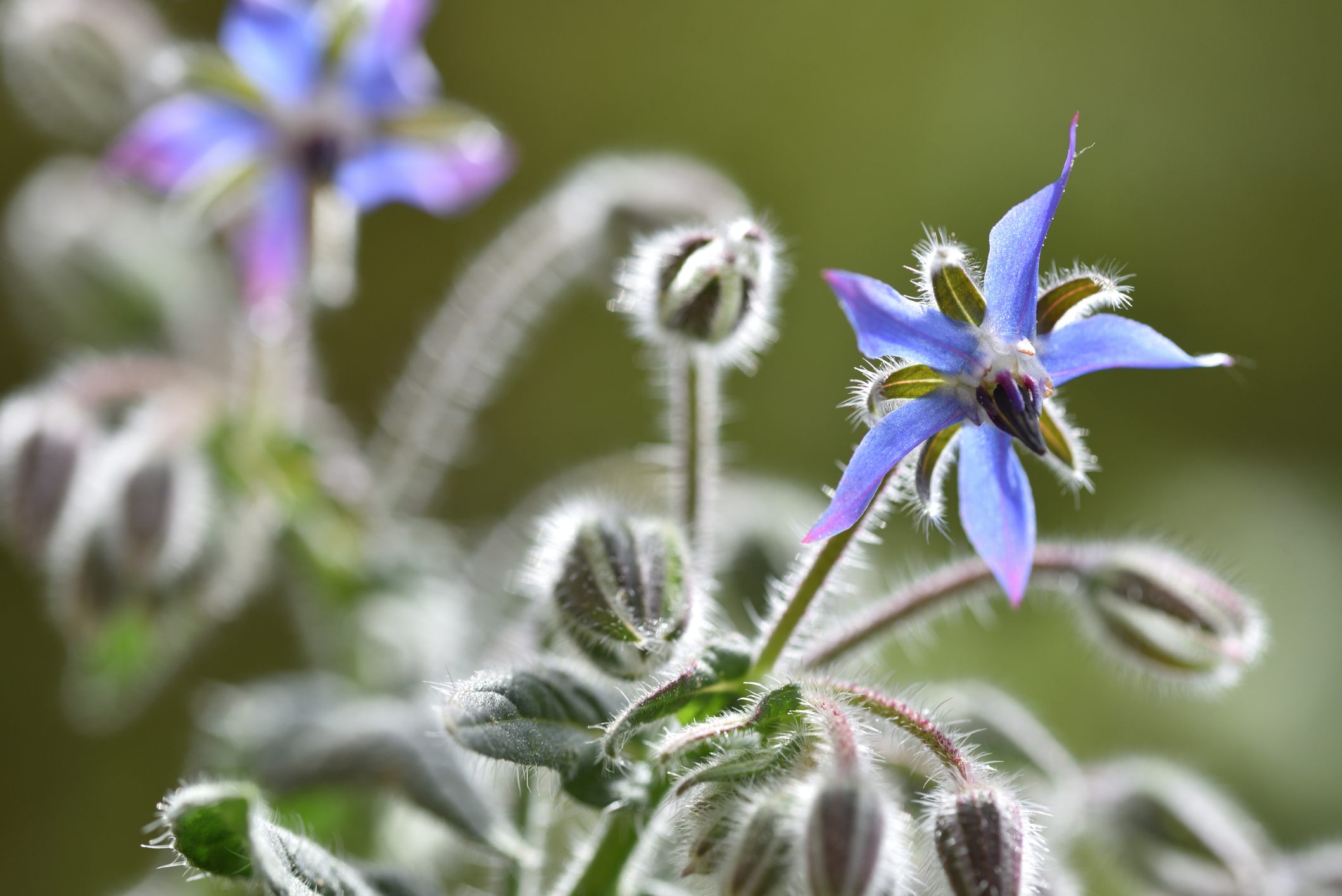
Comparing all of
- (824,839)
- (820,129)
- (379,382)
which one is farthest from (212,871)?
(820,129)

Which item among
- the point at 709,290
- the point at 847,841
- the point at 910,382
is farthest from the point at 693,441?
the point at 847,841

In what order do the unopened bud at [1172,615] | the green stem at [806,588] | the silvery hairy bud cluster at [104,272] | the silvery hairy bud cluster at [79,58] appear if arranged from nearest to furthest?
1. the green stem at [806,588]
2. the unopened bud at [1172,615]
3. the silvery hairy bud cluster at [79,58]
4. the silvery hairy bud cluster at [104,272]

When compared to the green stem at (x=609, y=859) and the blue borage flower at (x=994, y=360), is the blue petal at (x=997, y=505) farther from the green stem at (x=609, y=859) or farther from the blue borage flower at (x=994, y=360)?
the green stem at (x=609, y=859)

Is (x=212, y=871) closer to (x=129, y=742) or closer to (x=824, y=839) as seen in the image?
Answer: (x=824, y=839)

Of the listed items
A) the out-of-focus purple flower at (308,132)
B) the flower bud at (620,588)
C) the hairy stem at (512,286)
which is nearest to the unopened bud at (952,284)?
the flower bud at (620,588)

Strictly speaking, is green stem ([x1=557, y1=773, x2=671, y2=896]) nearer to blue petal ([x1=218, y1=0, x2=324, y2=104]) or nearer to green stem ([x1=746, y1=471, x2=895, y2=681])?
green stem ([x1=746, y1=471, x2=895, y2=681])

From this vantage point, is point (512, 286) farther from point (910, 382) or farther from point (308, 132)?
point (910, 382)
